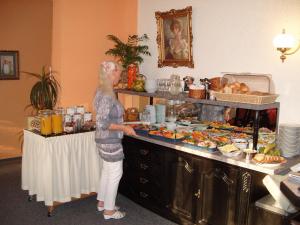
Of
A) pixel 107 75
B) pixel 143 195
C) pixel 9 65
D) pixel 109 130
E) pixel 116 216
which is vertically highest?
pixel 9 65

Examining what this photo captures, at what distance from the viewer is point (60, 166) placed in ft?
10.9

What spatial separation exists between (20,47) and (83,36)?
1.35 metres

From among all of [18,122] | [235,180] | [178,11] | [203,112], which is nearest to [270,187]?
[235,180]

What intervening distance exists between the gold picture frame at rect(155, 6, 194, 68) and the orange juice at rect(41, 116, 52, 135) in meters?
1.54

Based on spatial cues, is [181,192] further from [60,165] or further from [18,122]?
[18,122]

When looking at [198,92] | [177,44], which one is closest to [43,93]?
[177,44]

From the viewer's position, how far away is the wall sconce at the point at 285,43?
2.72m

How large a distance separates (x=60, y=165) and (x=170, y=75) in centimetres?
167

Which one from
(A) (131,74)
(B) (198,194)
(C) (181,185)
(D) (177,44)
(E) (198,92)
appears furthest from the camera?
(A) (131,74)

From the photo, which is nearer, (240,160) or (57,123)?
(240,160)

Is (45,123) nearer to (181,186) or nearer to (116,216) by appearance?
(116,216)

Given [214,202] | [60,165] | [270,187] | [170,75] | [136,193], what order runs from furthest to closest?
1. [170,75]
2. [136,193]
3. [60,165]
4. [214,202]
5. [270,187]

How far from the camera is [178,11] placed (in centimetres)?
371

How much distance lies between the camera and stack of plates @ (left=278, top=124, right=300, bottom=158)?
269 centimetres
